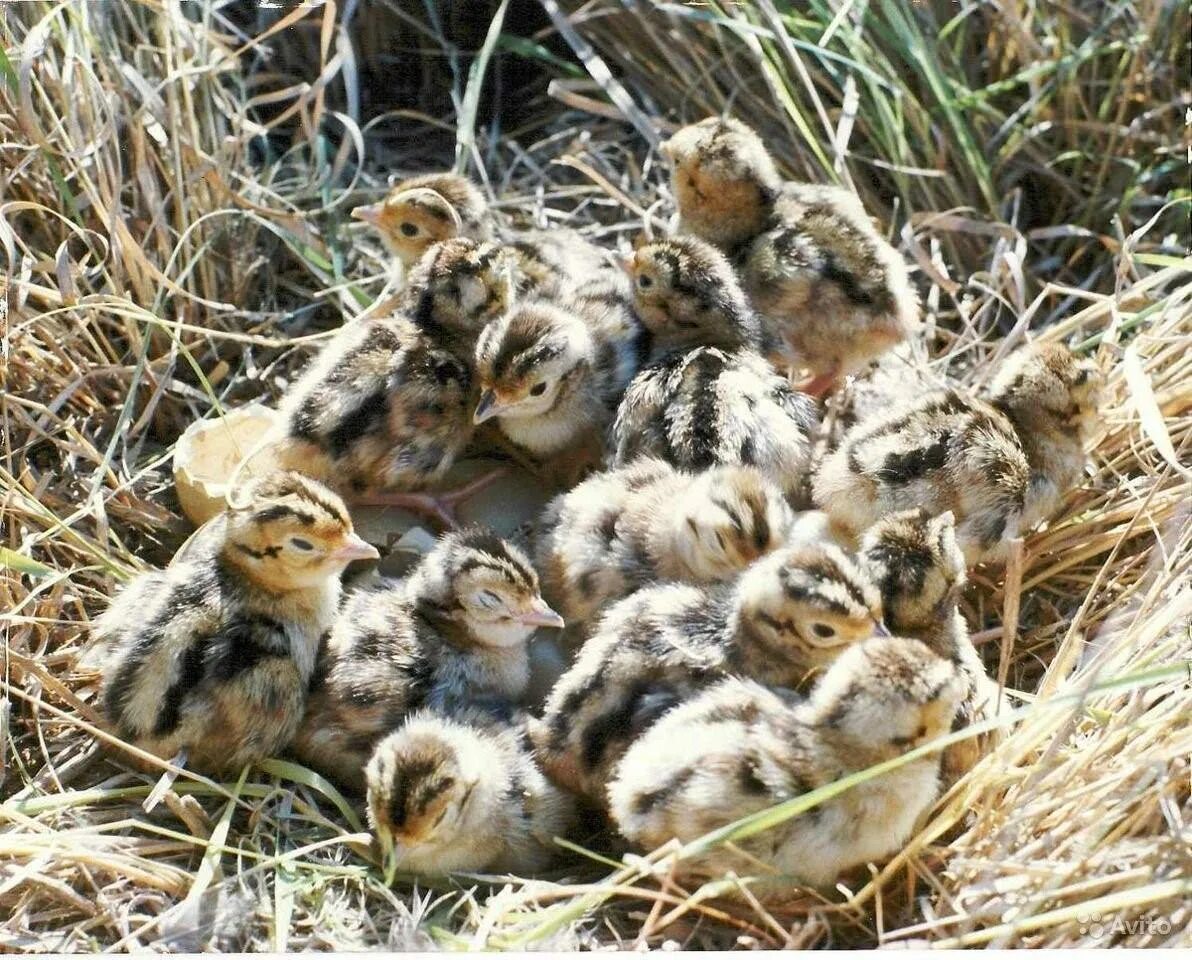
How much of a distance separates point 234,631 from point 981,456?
6.46 feet

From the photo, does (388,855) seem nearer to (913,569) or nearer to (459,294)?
(913,569)

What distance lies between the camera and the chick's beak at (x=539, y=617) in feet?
12.9

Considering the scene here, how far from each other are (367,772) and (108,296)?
1789 millimetres

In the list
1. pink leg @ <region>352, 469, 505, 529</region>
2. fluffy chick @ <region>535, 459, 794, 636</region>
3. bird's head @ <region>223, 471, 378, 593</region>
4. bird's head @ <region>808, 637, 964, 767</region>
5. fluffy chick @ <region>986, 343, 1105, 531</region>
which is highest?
bird's head @ <region>223, 471, 378, 593</region>

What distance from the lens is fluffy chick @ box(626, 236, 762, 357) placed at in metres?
4.53

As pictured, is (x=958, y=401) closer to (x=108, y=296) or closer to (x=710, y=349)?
(x=710, y=349)

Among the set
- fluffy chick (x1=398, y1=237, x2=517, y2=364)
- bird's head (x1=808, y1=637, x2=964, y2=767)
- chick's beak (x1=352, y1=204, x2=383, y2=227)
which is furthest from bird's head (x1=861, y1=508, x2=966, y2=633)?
chick's beak (x1=352, y1=204, x2=383, y2=227)

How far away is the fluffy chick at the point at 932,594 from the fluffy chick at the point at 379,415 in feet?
4.30

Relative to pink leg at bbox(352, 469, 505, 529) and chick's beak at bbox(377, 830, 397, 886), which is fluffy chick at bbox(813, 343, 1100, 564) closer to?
pink leg at bbox(352, 469, 505, 529)

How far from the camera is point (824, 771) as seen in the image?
11.1 ft

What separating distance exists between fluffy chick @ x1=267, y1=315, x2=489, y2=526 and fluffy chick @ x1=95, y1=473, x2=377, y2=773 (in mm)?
355

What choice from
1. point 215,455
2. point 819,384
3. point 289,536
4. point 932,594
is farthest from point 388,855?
point 819,384

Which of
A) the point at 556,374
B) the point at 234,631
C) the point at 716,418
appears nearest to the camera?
the point at 234,631

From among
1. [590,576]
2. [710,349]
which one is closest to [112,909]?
[590,576]
